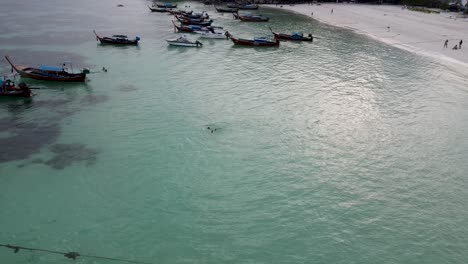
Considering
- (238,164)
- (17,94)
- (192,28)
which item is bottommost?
(238,164)

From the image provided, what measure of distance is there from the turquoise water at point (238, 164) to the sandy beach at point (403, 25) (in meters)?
10.7

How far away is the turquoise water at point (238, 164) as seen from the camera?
16.2 meters

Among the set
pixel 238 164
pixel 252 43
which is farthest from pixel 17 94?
pixel 252 43

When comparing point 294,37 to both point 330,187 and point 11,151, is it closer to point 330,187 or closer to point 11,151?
point 330,187

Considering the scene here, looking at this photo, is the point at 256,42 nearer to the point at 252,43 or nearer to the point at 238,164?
the point at 252,43

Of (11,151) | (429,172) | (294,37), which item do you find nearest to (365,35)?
(294,37)

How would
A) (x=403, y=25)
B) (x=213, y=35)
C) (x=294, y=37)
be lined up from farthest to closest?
(x=403, y=25) → (x=213, y=35) → (x=294, y=37)

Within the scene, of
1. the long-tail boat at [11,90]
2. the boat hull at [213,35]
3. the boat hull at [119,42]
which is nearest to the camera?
the long-tail boat at [11,90]

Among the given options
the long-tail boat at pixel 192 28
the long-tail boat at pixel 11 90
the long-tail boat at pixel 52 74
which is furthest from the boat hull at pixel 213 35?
the long-tail boat at pixel 11 90

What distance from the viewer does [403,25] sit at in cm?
6838

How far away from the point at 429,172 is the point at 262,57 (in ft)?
96.5

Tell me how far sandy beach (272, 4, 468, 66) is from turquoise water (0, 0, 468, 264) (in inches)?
420

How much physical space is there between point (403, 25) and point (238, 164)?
205ft

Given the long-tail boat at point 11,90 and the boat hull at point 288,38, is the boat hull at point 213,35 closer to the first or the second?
the boat hull at point 288,38
